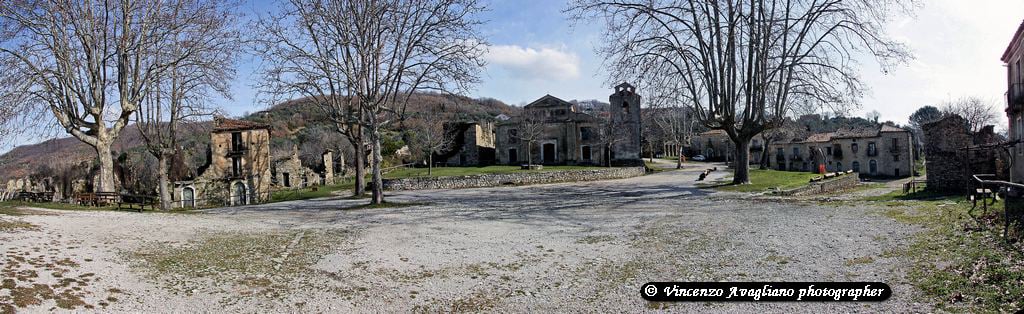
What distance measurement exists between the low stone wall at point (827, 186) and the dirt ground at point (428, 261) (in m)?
8.25

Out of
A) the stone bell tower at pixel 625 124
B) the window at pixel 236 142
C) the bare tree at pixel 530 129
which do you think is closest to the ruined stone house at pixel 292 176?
the window at pixel 236 142

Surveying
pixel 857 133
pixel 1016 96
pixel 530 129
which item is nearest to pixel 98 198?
pixel 1016 96

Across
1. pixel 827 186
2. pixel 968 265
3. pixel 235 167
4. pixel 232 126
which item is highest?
pixel 232 126

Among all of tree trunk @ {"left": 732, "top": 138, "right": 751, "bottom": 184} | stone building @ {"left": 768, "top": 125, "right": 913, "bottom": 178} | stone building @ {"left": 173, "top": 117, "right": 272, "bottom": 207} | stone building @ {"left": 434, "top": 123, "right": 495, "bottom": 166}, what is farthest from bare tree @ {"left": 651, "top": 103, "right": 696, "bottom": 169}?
stone building @ {"left": 173, "top": 117, "right": 272, "bottom": 207}

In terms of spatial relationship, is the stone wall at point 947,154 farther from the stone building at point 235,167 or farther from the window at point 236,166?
the window at point 236,166

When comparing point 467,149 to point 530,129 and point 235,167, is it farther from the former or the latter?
point 235,167

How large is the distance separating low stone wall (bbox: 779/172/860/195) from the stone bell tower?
21.2 m

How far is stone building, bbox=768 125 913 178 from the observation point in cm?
5647

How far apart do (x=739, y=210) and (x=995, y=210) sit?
5576 millimetres

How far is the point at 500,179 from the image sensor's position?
1324 inches

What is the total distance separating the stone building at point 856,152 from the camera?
185 feet

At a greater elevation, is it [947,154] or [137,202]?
[947,154]

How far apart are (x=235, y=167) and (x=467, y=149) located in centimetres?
2320

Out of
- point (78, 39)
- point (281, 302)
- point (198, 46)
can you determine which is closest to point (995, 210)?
point (281, 302)
